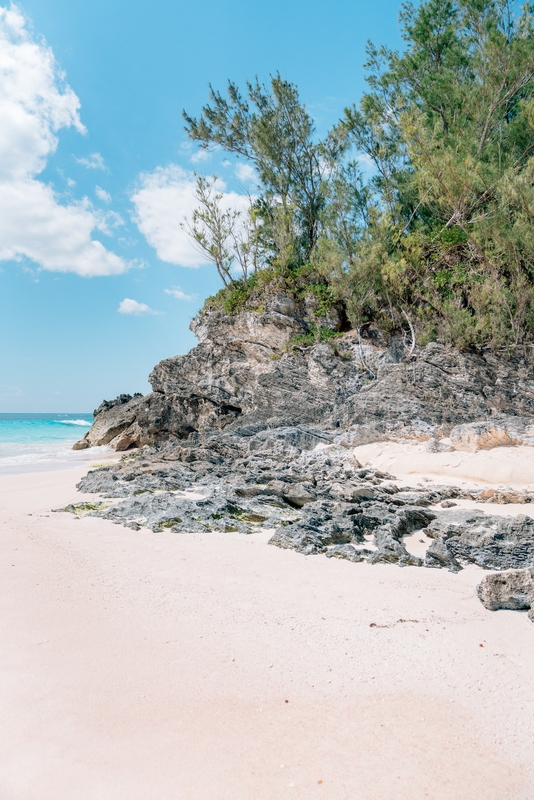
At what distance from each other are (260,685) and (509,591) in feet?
7.61

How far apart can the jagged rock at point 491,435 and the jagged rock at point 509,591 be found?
20.8 feet

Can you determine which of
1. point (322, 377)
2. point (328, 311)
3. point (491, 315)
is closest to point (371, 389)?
point (322, 377)

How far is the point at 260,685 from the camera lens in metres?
2.89

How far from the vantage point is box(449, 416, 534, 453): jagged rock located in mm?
9969

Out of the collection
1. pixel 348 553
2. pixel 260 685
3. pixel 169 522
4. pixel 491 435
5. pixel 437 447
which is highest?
pixel 491 435

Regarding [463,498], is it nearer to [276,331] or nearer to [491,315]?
[491,315]

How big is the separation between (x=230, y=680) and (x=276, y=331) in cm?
1644

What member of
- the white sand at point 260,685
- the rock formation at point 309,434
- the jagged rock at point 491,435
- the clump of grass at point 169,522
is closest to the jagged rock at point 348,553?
the rock formation at point 309,434

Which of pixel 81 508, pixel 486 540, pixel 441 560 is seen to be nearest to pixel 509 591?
pixel 441 560

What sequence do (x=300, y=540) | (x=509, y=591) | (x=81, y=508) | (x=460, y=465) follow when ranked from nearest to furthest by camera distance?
(x=509, y=591) < (x=300, y=540) < (x=81, y=508) < (x=460, y=465)

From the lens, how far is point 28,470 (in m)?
14.4

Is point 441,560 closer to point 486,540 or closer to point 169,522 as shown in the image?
point 486,540

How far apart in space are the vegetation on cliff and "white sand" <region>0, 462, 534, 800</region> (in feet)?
38.0

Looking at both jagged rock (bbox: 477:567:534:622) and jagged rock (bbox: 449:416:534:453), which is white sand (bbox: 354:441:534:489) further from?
jagged rock (bbox: 477:567:534:622)
